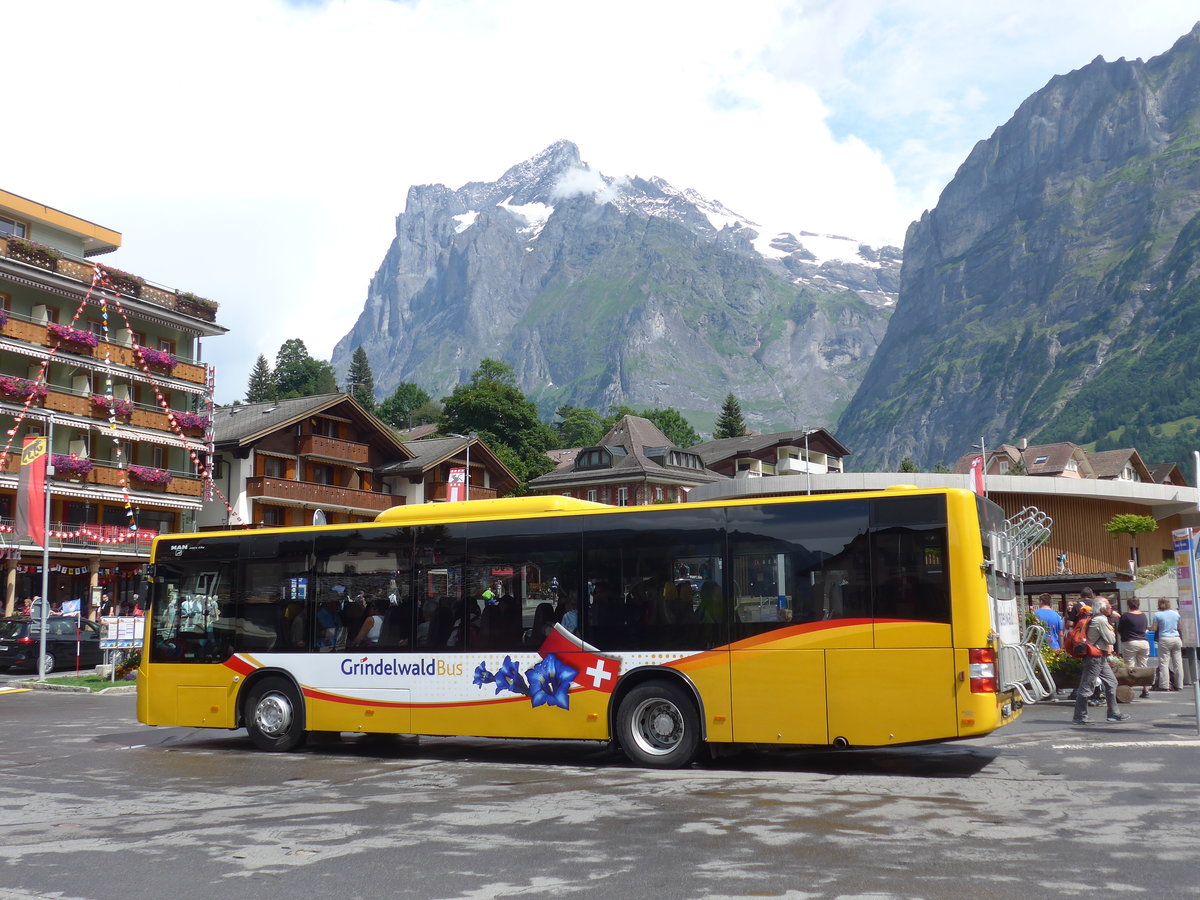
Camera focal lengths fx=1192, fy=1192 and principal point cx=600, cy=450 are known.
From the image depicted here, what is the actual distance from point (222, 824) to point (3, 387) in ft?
137

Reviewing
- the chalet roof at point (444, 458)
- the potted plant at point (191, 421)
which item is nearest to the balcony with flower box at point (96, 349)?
the potted plant at point (191, 421)

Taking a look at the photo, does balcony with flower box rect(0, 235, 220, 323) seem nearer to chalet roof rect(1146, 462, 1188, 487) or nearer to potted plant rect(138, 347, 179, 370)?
potted plant rect(138, 347, 179, 370)

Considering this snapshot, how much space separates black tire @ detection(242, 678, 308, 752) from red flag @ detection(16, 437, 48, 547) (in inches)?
641

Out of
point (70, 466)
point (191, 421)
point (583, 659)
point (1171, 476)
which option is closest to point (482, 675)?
point (583, 659)

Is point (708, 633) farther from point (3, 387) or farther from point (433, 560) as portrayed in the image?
point (3, 387)

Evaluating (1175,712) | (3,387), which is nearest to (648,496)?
(3,387)

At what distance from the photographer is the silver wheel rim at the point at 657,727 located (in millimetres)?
12680

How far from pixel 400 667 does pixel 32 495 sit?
18.3 m

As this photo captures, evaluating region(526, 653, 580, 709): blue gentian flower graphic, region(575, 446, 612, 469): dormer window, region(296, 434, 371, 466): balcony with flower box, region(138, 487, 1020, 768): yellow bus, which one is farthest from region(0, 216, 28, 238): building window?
region(575, 446, 612, 469): dormer window

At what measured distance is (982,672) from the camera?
37.0 feet

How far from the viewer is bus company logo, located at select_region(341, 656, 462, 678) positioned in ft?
45.2

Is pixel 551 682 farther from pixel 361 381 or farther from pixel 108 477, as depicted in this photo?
pixel 361 381

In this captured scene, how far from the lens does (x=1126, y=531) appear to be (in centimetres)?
4609

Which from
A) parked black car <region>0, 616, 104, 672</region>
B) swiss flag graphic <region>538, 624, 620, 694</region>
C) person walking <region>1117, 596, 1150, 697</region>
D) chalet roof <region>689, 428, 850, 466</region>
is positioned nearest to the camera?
swiss flag graphic <region>538, 624, 620, 694</region>
